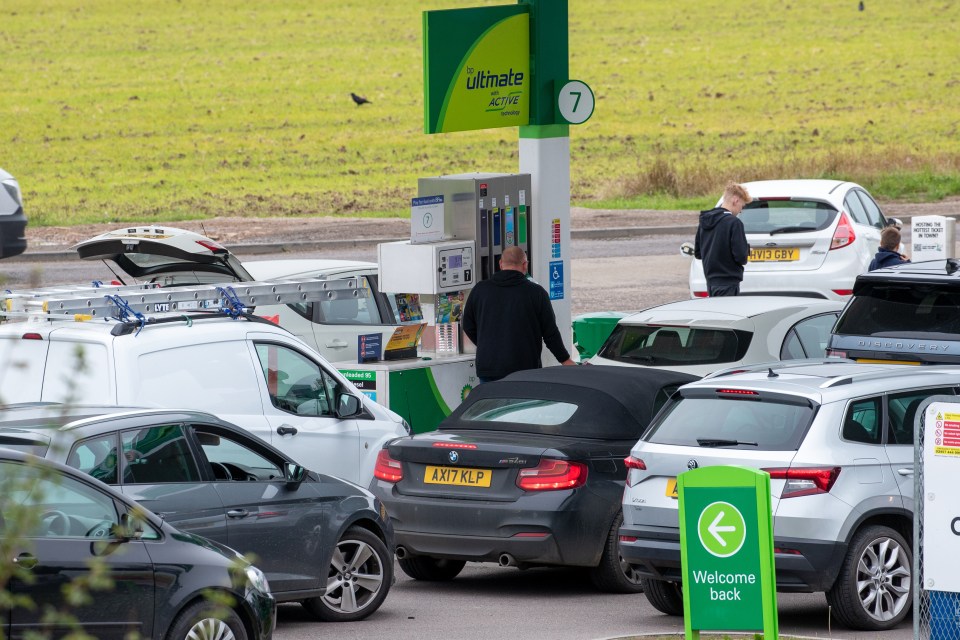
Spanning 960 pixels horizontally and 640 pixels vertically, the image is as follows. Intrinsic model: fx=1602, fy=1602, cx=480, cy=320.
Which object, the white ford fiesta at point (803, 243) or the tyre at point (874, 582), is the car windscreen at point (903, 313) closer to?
the tyre at point (874, 582)

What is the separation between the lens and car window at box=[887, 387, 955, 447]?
9.22 meters

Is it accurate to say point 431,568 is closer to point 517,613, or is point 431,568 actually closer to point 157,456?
point 517,613

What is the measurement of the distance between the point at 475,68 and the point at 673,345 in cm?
344

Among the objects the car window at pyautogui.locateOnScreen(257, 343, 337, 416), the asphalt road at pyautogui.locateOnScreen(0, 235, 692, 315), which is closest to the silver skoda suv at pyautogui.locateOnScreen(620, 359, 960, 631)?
the car window at pyautogui.locateOnScreen(257, 343, 337, 416)

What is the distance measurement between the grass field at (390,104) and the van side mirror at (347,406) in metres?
23.4

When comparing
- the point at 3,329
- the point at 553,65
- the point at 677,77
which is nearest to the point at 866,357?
the point at 553,65

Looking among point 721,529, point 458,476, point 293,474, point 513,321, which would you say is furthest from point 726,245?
point 721,529

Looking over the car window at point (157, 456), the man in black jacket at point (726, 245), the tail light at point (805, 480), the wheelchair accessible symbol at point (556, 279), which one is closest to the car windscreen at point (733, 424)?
the tail light at point (805, 480)

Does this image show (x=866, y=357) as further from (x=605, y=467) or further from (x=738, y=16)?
(x=738, y=16)

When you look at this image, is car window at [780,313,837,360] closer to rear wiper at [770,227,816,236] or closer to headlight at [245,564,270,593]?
rear wiper at [770,227,816,236]

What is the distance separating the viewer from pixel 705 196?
36844 mm

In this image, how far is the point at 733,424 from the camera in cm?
915

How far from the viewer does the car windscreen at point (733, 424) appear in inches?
352

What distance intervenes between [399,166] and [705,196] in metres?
13.3
